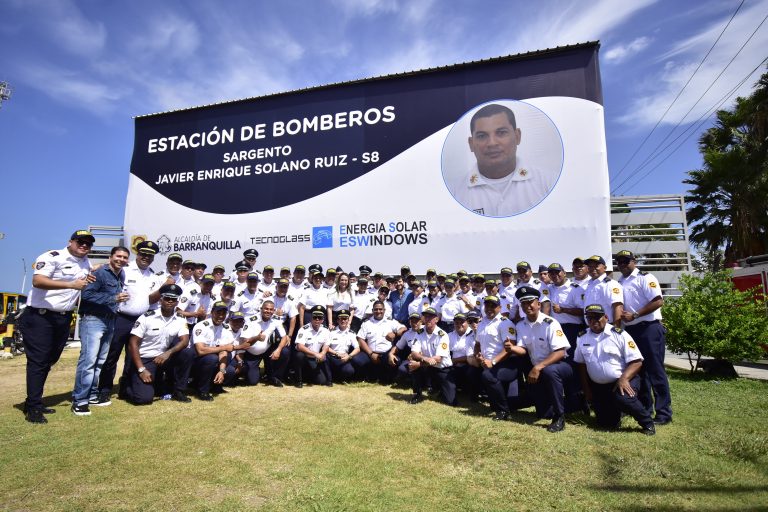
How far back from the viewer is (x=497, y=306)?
5.25 m

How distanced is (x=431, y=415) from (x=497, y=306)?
5.16ft

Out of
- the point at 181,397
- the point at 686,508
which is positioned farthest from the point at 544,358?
the point at 181,397

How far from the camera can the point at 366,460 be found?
3256 millimetres

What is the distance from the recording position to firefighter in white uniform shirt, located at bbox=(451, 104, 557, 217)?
8.62 m

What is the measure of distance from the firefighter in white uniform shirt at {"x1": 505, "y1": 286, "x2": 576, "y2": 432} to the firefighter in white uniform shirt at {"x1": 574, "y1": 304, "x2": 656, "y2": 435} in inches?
7.8

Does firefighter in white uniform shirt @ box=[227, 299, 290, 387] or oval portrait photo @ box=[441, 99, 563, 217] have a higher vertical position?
oval portrait photo @ box=[441, 99, 563, 217]

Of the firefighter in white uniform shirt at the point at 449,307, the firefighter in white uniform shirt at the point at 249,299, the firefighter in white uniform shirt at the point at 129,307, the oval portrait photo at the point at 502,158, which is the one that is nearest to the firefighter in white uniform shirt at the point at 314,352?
the firefighter in white uniform shirt at the point at 249,299

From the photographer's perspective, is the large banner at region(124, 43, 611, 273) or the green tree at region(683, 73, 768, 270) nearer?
the large banner at region(124, 43, 611, 273)

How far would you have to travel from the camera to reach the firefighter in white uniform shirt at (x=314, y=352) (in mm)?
6277

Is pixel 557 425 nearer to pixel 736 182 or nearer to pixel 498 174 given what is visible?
pixel 498 174

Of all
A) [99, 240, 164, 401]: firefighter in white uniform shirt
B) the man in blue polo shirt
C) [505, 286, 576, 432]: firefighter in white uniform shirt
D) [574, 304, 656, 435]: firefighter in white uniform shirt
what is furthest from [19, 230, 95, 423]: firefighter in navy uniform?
[574, 304, 656, 435]: firefighter in white uniform shirt

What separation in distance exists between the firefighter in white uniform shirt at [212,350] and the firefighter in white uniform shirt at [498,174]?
550 centimetres

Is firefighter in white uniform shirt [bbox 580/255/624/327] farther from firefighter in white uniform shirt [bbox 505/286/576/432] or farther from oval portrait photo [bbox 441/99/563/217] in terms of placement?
oval portrait photo [bbox 441/99/563/217]

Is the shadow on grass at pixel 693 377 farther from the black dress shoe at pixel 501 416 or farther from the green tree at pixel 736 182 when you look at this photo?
the green tree at pixel 736 182
